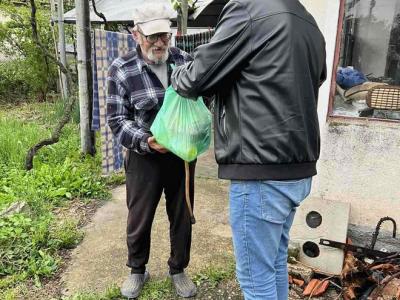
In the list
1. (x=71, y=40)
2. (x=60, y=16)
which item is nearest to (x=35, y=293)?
(x=60, y=16)

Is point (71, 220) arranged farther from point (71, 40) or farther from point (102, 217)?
point (71, 40)

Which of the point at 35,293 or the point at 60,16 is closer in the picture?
the point at 35,293

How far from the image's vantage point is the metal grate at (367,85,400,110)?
2924 mm

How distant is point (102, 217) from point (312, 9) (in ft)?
8.66

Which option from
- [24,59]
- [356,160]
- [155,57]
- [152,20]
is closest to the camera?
[152,20]

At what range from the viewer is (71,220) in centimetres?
383

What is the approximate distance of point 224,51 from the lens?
157cm

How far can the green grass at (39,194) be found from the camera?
122 inches

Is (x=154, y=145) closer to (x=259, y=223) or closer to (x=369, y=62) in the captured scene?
(x=259, y=223)

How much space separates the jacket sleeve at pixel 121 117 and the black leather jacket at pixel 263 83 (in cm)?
71

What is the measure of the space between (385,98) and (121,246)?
237 cm

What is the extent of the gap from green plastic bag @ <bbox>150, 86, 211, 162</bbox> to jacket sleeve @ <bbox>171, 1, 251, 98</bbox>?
43 centimetres

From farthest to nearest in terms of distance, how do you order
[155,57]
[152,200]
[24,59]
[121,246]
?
[24,59]
[121,246]
[152,200]
[155,57]

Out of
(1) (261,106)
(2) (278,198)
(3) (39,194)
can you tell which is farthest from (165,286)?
(3) (39,194)
